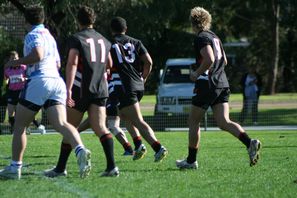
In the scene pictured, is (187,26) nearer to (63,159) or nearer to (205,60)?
(205,60)

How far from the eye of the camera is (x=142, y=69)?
1106 centimetres

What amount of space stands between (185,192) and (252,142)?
2.27 meters

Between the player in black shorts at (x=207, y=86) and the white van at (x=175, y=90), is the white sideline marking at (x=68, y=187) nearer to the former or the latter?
the player in black shorts at (x=207, y=86)

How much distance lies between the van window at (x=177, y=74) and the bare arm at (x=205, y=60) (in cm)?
1442

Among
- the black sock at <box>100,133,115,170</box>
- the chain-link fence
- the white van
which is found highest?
the black sock at <box>100,133,115,170</box>

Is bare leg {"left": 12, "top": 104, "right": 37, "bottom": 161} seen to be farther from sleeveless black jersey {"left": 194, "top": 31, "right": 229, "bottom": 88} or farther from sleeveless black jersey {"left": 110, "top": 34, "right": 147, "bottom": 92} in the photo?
sleeveless black jersey {"left": 194, "top": 31, "right": 229, "bottom": 88}

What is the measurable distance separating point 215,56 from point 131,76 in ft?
4.59

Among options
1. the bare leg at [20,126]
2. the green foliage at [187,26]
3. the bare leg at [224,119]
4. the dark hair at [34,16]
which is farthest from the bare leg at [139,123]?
the green foliage at [187,26]

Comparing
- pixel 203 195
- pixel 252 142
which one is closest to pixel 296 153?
pixel 252 142

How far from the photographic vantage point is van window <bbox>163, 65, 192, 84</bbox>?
79.2 ft

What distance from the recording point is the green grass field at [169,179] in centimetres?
761

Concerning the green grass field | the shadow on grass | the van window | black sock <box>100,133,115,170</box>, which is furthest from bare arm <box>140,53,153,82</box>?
the van window

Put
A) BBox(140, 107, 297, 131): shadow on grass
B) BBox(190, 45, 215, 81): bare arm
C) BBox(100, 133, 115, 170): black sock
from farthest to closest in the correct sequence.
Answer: BBox(140, 107, 297, 131): shadow on grass < BBox(190, 45, 215, 81): bare arm < BBox(100, 133, 115, 170): black sock

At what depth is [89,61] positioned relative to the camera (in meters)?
8.83
